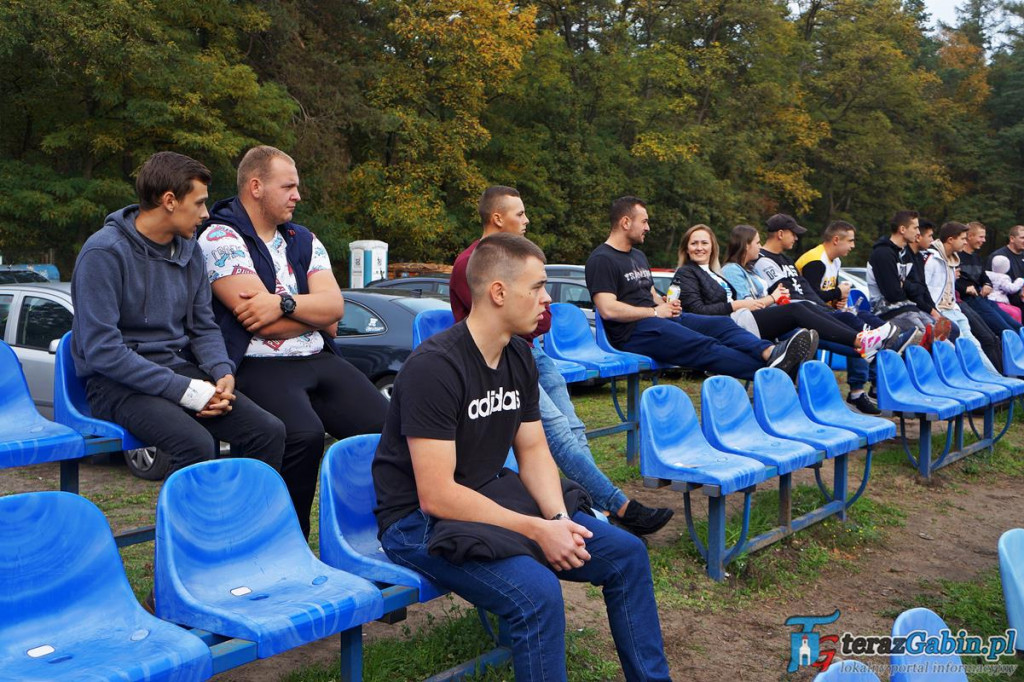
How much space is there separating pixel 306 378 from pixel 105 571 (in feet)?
5.28

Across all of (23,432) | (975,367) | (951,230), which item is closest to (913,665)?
(23,432)

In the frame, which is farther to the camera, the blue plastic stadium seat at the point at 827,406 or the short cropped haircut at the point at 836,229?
the short cropped haircut at the point at 836,229

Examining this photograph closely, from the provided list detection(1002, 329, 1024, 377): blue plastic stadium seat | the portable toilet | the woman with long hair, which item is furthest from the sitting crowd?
the portable toilet

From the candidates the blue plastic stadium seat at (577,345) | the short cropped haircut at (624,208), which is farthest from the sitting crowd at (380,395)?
the short cropped haircut at (624,208)

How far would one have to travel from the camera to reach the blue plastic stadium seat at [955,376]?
26.0 ft

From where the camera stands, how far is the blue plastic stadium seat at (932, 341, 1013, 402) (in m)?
7.92

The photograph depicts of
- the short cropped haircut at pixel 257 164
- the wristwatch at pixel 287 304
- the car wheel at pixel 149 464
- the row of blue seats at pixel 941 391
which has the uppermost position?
the short cropped haircut at pixel 257 164

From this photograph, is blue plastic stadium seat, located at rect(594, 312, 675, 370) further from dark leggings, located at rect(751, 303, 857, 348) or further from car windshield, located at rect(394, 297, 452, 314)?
car windshield, located at rect(394, 297, 452, 314)

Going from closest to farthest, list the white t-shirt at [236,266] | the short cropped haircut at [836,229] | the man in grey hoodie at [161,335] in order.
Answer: the man in grey hoodie at [161,335] < the white t-shirt at [236,266] < the short cropped haircut at [836,229]

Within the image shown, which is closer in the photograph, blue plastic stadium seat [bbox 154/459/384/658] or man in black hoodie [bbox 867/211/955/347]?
blue plastic stadium seat [bbox 154/459/384/658]

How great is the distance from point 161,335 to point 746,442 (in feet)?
9.69

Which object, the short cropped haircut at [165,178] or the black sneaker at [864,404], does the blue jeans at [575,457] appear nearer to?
the short cropped haircut at [165,178]

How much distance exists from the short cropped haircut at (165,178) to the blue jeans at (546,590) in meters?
1.64

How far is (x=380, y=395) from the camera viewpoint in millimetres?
4285
